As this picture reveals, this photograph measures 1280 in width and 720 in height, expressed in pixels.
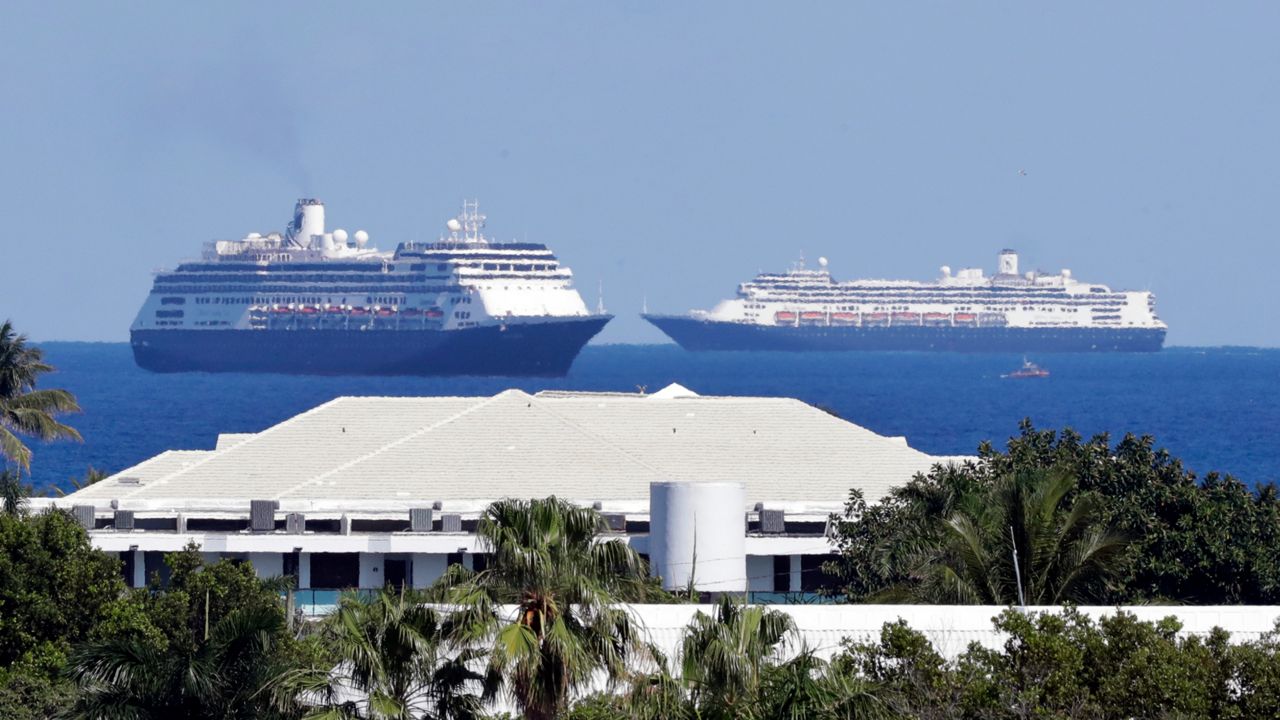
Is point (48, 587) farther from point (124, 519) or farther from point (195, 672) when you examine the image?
point (124, 519)

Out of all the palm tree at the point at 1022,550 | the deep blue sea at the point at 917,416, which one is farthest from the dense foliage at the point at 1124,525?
the deep blue sea at the point at 917,416

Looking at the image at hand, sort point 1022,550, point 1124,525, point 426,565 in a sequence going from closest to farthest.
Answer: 1. point 1022,550
2. point 1124,525
3. point 426,565

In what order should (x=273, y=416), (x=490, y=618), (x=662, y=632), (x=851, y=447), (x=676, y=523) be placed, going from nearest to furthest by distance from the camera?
(x=490, y=618) < (x=662, y=632) < (x=676, y=523) < (x=851, y=447) < (x=273, y=416)

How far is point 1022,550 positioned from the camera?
85.7 ft

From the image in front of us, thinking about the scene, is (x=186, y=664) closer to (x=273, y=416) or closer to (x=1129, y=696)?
(x=1129, y=696)

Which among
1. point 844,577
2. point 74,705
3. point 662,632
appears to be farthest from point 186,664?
point 844,577

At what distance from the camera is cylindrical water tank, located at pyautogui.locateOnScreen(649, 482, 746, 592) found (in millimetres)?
35469

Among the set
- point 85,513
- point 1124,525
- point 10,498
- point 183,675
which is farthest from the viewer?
point 85,513

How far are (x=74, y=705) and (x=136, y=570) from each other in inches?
883

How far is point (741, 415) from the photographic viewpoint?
50406 millimetres

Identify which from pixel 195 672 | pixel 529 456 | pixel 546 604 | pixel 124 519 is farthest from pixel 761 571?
pixel 546 604

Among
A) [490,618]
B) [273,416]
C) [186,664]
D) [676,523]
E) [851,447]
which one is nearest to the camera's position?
[490,618]

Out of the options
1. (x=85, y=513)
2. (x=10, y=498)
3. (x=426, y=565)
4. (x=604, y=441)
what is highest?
(x=604, y=441)

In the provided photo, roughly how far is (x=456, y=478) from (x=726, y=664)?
27.6 meters
